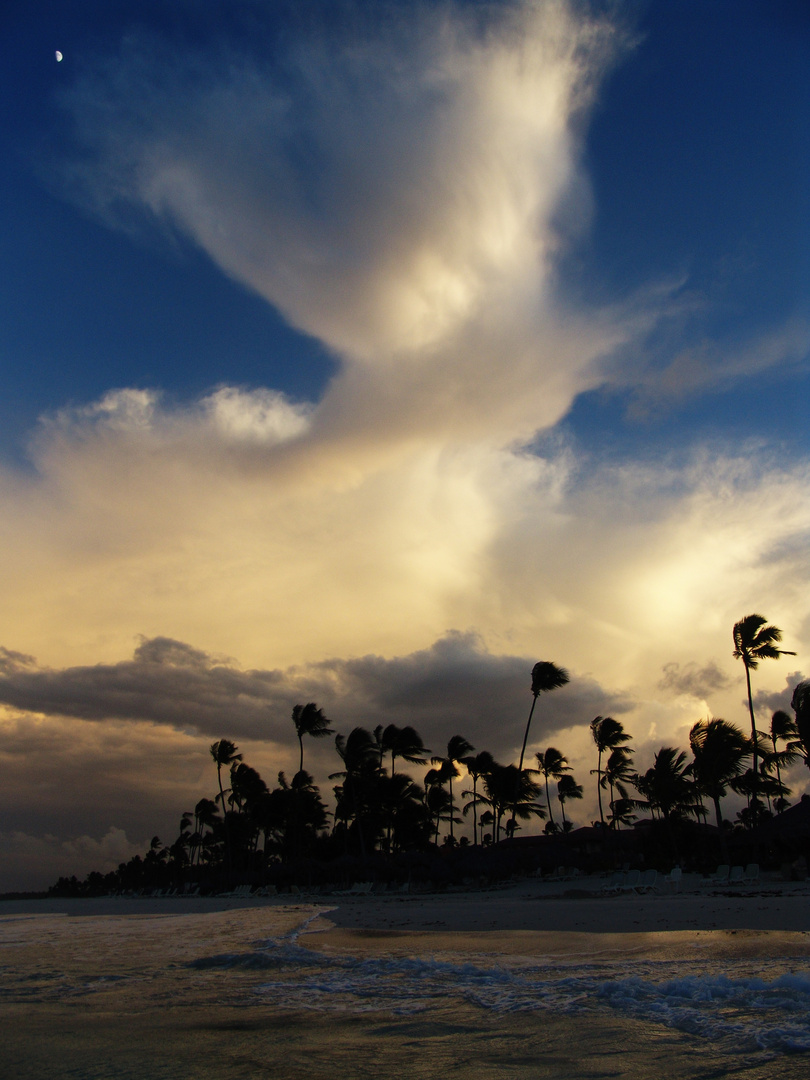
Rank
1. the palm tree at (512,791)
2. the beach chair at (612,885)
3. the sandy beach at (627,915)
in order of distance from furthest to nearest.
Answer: the palm tree at (512,791)
the beach chair at (612,885)
the sandy beach at (627,915)

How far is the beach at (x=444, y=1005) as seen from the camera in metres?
5.55

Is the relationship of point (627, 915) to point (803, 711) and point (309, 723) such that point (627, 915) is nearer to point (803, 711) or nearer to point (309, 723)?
point (803, 711)

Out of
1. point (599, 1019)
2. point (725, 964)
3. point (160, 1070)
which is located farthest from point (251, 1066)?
point (725, 964)

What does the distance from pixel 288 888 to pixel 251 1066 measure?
51.8m

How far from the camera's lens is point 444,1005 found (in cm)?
770

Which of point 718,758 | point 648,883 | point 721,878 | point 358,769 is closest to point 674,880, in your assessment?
point 648,883

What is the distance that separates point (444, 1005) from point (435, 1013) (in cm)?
41

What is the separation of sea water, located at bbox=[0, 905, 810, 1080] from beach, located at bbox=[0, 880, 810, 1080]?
0.03 metres

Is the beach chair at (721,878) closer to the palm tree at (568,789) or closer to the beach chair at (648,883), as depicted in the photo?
the beach chair at (648,883)

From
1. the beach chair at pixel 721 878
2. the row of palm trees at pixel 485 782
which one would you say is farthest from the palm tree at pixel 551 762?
the beach chair at pixel 721 878

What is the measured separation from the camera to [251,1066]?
572 cm

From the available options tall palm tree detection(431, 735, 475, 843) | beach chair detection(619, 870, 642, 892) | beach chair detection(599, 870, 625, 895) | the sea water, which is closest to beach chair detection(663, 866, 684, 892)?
beach chair detection(619, 870, 642, 892)

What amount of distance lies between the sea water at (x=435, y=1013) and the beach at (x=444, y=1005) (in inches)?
1.2

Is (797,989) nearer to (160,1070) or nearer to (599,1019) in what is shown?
(599,1019)
